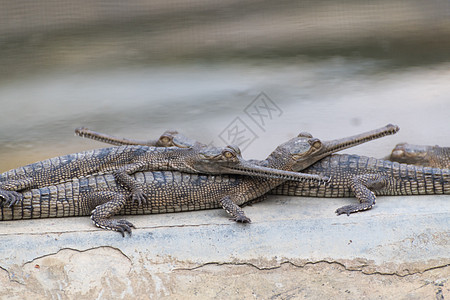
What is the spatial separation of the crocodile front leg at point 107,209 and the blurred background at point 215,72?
209cm

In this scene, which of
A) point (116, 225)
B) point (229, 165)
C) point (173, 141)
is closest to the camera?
point (116, 225)

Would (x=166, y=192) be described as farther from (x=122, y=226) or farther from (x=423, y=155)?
(x=423, y=155)

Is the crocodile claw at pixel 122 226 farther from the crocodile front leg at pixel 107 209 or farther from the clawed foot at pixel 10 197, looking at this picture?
the clawed foot at pixel 10 197

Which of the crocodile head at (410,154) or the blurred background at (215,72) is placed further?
the blurred background at (215,72)

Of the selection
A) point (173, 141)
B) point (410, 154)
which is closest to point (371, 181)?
point (410, 154)

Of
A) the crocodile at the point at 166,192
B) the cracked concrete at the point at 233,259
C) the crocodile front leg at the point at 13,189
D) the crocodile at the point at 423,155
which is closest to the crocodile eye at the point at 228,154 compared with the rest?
the crocodile at the point at 166,192

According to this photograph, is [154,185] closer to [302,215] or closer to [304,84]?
[302,215]

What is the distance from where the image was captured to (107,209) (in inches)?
148

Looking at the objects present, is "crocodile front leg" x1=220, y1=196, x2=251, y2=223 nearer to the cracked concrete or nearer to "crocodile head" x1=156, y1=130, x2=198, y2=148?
the cracked concrete

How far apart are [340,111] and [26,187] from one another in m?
3.50

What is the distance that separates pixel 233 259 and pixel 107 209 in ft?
2.93

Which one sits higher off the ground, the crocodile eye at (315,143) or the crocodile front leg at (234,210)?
the crocodile eye at (315,143)

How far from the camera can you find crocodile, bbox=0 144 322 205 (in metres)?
3.87

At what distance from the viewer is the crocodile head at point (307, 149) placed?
165 inches
